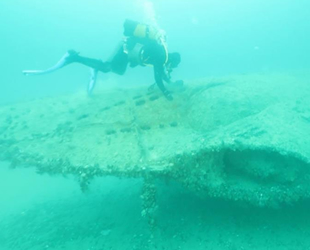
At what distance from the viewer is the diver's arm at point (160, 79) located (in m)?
6.59

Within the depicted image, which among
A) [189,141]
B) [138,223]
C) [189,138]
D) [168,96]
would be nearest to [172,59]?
[168,96]

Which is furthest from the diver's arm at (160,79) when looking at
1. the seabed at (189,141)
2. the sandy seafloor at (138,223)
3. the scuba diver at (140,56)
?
the sandy seafloor at (138,223)

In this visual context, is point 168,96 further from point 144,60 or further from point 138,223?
point 138,223

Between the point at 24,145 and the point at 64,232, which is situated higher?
the point at 24,145

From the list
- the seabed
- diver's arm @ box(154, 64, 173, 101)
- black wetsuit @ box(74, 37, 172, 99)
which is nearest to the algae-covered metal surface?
the seabed

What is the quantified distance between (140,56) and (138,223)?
467 cm

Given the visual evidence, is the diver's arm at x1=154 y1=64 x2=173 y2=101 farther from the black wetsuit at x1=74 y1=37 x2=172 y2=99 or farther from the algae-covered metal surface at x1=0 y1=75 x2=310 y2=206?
the algae-covered metal surface at x1=0 y1=75 x2=310 y2=206

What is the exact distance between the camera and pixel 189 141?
14.4 ft

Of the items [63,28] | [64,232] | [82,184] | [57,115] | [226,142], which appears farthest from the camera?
[63,28]

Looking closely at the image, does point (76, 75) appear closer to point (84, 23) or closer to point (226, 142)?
point (226, 142)

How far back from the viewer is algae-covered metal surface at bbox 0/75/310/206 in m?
3.89

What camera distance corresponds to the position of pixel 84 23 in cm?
14188

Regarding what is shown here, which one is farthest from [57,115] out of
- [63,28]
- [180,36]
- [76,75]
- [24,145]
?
[63,28]

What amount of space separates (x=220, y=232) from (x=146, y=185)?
2.24 m
